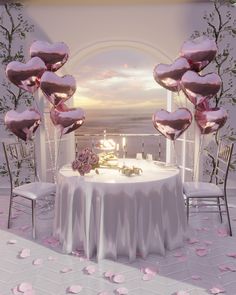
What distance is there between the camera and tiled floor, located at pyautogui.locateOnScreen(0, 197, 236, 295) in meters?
2.46

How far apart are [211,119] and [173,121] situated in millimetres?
494

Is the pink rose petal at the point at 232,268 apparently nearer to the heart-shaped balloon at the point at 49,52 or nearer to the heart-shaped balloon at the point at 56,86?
the heart-shaped balloon at the point at 56,86

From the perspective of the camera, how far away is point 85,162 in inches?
123

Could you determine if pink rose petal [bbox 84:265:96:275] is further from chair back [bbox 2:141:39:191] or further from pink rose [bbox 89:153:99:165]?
chair back [bbox 2:141:39:191]

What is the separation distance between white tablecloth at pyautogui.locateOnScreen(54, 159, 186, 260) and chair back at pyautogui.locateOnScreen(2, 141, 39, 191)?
90cm

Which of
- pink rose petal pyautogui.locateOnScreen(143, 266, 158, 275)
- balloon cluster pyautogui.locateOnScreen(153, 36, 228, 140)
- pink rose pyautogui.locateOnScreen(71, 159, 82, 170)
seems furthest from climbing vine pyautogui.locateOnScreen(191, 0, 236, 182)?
pink rose petal pyautogui.locateOnScreen(143, 266, 158, 275)

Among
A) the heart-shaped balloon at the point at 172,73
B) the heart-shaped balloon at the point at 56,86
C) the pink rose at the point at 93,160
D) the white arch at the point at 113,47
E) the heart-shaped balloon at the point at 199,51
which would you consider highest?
the white arch at the point at 113,47

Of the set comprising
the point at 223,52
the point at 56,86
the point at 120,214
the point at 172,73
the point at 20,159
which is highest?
the point at 223,52

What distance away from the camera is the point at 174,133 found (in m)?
3.46

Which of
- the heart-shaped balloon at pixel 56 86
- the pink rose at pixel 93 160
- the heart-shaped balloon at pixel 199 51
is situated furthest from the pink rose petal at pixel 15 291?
the heart-shaped balloon at pixel 199 51

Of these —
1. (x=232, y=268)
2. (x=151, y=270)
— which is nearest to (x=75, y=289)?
(x=151, y=270)

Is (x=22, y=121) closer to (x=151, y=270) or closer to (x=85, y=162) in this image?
(x=85, y=162)

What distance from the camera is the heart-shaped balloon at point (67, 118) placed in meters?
3.59

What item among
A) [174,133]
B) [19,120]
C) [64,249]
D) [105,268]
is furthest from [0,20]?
[105,268]
